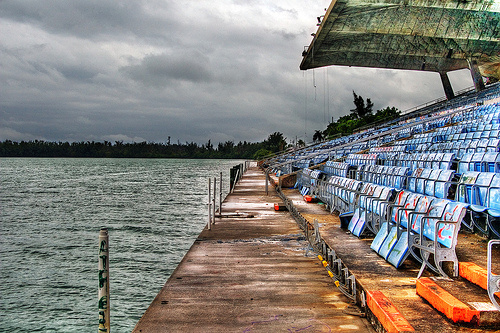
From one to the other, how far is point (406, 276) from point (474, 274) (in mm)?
938

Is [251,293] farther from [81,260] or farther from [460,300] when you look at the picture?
[81,260]

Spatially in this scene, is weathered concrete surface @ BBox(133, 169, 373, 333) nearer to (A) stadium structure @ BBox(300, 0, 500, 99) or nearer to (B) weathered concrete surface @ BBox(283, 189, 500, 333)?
(B) weathered concrete surface @ BBox(283, 189, 500, 333)

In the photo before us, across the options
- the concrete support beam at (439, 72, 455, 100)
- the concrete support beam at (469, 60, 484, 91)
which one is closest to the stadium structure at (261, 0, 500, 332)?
the concrete support beam at (469, 60, 484, 91)

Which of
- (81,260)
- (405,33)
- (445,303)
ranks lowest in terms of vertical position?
(81,260)

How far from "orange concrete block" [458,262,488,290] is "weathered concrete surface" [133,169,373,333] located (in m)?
1.17

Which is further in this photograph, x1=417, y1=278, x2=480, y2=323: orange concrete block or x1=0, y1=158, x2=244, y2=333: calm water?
x1=0, y1=158, x2=244, y2=333: calm water

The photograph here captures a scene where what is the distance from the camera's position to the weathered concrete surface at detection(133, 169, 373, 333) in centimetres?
431

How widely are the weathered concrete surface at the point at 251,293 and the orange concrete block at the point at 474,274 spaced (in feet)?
3.84

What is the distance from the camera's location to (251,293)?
5.28 meters

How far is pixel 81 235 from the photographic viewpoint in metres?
17.7

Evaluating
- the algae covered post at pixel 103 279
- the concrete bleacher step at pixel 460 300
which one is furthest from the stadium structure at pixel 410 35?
the algae covered post at pixel 103 279

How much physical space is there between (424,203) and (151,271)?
8087 millimetres

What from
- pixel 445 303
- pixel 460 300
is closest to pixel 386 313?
pixel 445 303

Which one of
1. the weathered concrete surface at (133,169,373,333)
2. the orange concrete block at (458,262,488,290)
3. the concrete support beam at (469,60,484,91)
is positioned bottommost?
the weathered concrete surface at (133,169,373,333)
